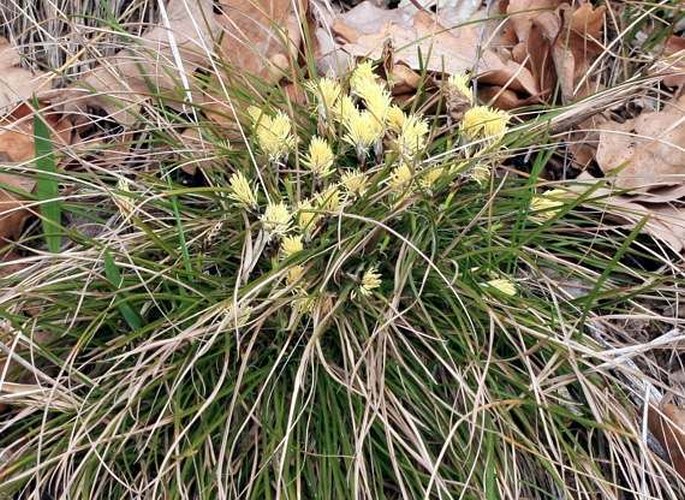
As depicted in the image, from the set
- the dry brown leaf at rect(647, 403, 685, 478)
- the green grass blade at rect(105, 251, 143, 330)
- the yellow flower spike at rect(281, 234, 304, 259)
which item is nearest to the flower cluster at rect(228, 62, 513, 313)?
the yellow flower spike at rect(281, 234, 304, 259)

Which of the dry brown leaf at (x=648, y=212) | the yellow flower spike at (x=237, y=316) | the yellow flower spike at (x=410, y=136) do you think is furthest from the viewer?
the dry brown leaf at (x=648, y=212)

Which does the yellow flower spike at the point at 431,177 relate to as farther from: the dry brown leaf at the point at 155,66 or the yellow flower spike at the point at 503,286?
the dry brown leaf at the point at 155,66

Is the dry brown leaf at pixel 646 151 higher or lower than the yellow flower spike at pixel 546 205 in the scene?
→ lower

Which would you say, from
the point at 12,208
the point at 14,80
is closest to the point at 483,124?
the point at 12,208

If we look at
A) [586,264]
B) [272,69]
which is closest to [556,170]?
[586,264]

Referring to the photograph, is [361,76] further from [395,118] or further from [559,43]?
[559,43]

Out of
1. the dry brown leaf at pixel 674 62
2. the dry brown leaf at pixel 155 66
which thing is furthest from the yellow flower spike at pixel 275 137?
the dry brown leaf at pixel 674 62
